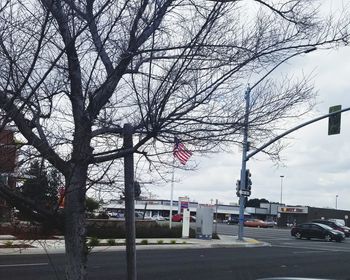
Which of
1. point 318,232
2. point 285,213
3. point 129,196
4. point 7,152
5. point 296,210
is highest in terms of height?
point 7,152

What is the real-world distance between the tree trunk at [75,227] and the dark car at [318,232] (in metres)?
42.2

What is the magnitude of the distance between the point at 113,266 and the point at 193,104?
13.0 m

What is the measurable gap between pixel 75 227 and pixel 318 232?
141 feet

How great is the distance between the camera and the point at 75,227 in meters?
4.55

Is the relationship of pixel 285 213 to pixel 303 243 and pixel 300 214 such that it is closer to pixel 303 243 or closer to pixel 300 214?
pixel 300 214

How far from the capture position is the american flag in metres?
4.71

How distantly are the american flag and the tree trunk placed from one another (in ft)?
2.62

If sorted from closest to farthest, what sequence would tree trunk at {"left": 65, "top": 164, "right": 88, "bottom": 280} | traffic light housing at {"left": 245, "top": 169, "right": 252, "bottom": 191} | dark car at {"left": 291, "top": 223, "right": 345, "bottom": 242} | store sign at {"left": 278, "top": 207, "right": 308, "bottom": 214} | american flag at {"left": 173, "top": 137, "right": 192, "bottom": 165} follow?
tree trunk at {"left": 65, "top": 164, "right": 88, "bottom": 280}
american flag at {"left": 173, "top": 137, "right": 192, "bottom": 165}
traffic light housing at {"left": 245, "top": 169, "right": 252, "bottom": 191}
dark car at {"left": 291, "top": 223, "right": 345, "bottom": 242}
store sign at {"left": 278, "top": 207, "right": 308, "bottom": 214}

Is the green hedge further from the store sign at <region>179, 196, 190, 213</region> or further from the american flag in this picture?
the american flag

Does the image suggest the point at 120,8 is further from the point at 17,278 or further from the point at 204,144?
the point at 17,278

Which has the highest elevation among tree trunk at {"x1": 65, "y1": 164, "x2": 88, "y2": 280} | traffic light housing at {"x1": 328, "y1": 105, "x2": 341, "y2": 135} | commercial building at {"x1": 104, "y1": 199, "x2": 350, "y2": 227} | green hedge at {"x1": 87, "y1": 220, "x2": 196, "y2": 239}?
traffic light housing at {"x1": 328, "y1": 105, "x2": 341, "y2": 135}

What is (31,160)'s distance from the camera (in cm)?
436

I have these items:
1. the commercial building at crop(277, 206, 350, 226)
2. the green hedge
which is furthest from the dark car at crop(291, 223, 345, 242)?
the commercial building at crop(277, 206, 350, 226)

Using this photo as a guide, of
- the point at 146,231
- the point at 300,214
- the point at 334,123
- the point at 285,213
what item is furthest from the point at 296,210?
the point at 334,123
